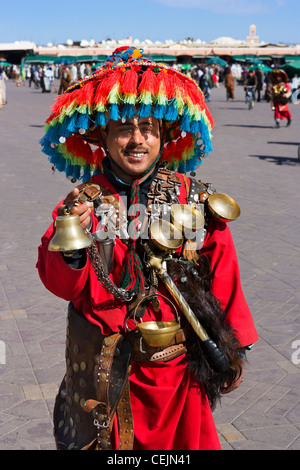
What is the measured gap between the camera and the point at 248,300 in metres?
5.75

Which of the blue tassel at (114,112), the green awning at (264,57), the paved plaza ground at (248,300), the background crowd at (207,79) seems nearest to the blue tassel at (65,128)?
the blue tassel at (114,112)

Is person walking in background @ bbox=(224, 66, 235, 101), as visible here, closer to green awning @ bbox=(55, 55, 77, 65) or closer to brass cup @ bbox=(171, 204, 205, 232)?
green awning @ bbox=(55, 55, 77, 65)

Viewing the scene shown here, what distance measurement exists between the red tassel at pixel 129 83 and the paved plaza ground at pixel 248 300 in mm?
2246

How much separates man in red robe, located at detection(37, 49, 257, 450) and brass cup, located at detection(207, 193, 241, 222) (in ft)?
0.18

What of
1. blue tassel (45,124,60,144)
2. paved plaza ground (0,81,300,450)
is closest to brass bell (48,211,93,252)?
blue tassel (45,124,60,144)

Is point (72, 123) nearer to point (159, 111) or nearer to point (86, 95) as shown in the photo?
point (86, 95)

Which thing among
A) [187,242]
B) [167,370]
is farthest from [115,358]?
[187,242]

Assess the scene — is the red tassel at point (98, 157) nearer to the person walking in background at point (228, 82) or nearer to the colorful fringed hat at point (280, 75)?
the colorful fringed hat at point (280, 75)

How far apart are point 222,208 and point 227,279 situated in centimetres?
30

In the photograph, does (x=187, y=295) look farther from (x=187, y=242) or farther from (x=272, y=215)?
(x=272, y=215)

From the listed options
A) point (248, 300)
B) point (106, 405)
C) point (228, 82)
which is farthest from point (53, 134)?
point (228, 82)

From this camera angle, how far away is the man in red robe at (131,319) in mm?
2254

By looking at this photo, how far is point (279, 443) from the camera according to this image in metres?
3.62

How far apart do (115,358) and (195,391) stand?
36 centimetres
